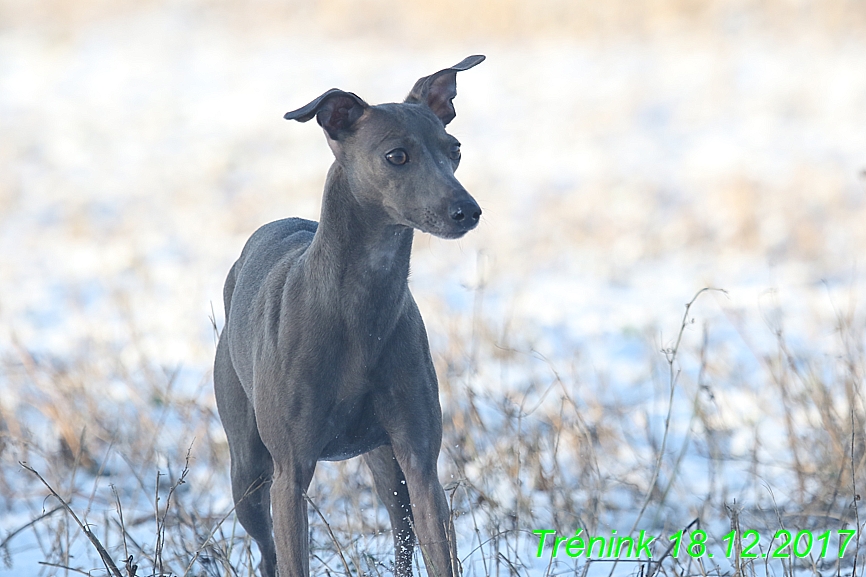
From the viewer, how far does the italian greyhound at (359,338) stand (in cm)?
309

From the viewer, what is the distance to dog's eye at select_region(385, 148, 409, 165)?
3.04m

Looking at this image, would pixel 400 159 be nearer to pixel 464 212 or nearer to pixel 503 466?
pixel 464 212

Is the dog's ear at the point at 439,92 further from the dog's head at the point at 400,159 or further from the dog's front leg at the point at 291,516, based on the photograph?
the dog's front leg at the point at 291,516

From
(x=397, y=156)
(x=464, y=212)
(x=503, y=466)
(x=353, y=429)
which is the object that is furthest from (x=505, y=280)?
(x=464, y=212)

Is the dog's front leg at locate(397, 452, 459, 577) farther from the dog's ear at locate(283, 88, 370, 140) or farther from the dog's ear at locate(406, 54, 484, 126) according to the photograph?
the dog's ear at locate(406, 54, 484, 126)

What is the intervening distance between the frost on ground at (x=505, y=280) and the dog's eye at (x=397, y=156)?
1.02 meters

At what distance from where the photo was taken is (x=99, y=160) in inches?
615

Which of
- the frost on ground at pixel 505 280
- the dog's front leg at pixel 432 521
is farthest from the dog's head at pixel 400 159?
the frost on ground at pixel 505 280

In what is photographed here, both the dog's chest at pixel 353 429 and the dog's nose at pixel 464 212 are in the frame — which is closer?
the dog's nose at pixel 464 212

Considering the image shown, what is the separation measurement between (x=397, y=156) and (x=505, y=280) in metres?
7.63

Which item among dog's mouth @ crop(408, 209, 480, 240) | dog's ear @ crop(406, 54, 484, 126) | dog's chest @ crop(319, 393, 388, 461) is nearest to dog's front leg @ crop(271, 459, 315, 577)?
dog's chest @ crop(319, 393, 388, 461)

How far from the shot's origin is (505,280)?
1062 centimetres

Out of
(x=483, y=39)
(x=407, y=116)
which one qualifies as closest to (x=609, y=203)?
(x=483, y=39)

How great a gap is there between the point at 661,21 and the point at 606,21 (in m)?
1.08
